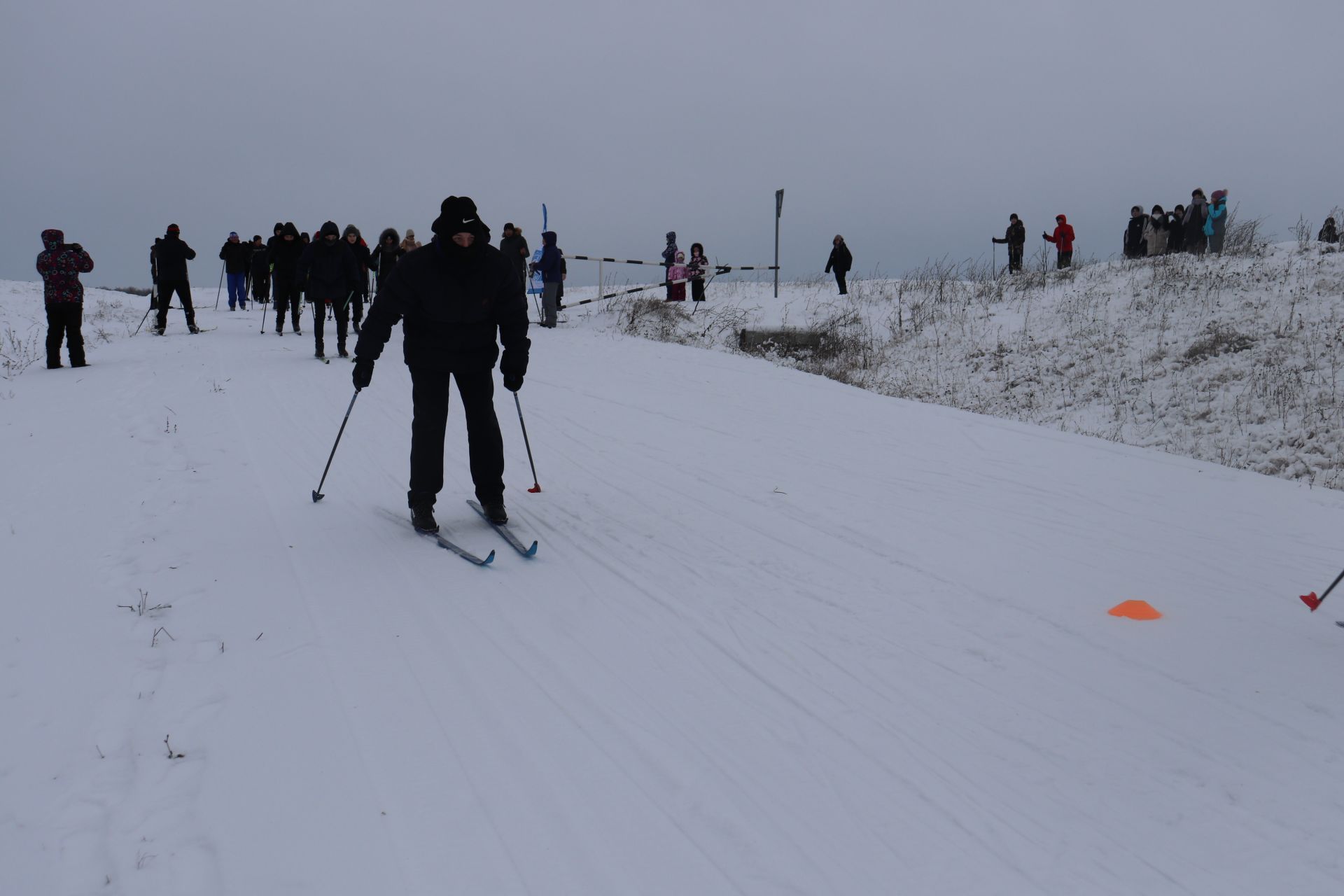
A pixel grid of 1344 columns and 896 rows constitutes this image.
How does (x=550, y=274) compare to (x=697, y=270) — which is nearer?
(x=550, y=274)

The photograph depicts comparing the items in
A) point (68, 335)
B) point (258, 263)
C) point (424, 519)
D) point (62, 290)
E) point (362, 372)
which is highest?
point (258, 263)

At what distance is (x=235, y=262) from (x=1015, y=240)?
1885 cm

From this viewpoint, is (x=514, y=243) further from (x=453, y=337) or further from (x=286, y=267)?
(x=453, y=337)

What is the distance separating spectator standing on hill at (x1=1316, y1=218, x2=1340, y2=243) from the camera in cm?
1862

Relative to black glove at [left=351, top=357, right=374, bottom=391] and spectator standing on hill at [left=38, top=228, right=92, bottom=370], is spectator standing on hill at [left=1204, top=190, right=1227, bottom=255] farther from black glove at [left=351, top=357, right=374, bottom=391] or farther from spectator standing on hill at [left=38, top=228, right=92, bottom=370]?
spectator standing on hill at [left=38, top=228, right=92, bottom=370]

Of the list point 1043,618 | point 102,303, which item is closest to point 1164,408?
point 1043,618

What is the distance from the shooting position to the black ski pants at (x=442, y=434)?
19.1 feet

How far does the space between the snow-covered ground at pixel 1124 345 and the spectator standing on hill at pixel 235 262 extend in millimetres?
9519


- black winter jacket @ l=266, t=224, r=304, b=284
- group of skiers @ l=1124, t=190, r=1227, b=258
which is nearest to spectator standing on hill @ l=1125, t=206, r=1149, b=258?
group of skiers @ l=1124, t=190, r=1227, b=258

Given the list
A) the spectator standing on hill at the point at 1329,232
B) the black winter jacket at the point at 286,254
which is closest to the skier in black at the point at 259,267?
the black winter jacket at the point at 286,254

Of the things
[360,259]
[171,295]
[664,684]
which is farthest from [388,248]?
[664,684]

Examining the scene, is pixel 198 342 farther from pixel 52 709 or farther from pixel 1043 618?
pixel 1043 618

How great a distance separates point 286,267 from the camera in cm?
1641

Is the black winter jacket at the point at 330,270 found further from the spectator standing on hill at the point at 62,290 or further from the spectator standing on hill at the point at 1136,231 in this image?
the spectator standing on hill at the point at 1136,231
